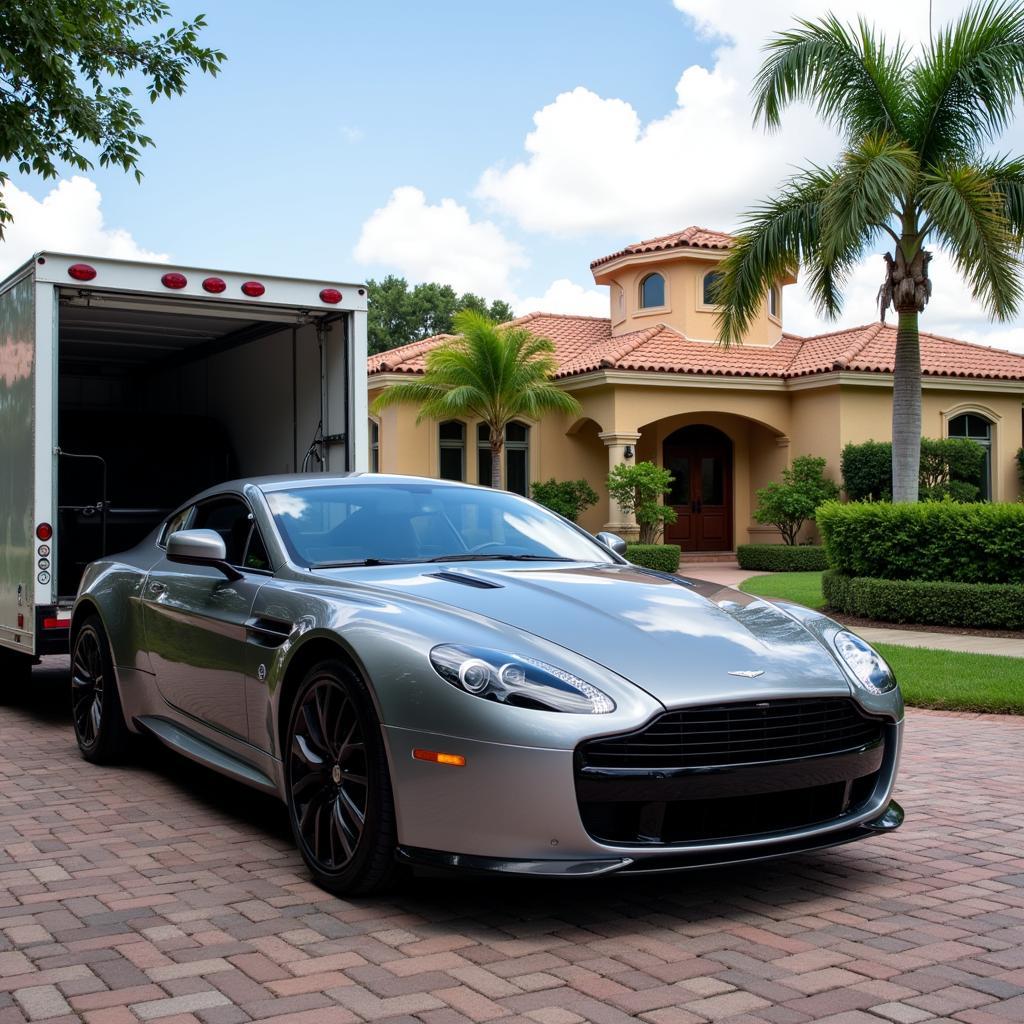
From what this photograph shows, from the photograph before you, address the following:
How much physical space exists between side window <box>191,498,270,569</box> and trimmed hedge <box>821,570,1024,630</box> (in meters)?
10.0

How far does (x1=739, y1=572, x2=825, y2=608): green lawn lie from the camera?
17.2m

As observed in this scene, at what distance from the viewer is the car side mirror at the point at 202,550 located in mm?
5129

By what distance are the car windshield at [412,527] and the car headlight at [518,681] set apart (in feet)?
4.28

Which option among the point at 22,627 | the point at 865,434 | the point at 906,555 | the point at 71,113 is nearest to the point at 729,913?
the point at 22,627

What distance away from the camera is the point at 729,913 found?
13.3 feet

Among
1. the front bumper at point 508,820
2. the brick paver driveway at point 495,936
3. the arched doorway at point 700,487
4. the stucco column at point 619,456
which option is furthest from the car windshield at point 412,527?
the arched doorway at point 700,487

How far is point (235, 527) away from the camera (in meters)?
5.81

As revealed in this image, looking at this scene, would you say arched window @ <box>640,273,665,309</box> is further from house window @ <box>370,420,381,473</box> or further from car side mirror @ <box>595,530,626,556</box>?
car side mirror @ <box>595,530,626,556</box>

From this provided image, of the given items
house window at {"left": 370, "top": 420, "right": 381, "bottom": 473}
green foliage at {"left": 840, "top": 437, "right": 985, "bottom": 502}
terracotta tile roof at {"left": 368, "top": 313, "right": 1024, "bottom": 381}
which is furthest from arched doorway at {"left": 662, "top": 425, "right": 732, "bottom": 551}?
house window at {"left": 370, "top": 420, "right": 381, "bottom": 473}

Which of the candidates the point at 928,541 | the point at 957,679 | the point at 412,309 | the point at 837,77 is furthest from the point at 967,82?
the point at 412,309

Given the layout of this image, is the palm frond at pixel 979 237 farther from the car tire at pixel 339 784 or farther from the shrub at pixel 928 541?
the car tire at pixel 339 784

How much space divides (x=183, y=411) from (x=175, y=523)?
4889 millimetres

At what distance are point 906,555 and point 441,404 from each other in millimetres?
11953

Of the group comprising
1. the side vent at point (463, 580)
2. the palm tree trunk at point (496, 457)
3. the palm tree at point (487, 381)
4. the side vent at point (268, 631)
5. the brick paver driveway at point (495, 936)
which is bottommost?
the brick paver driveway at point (495, 936)
